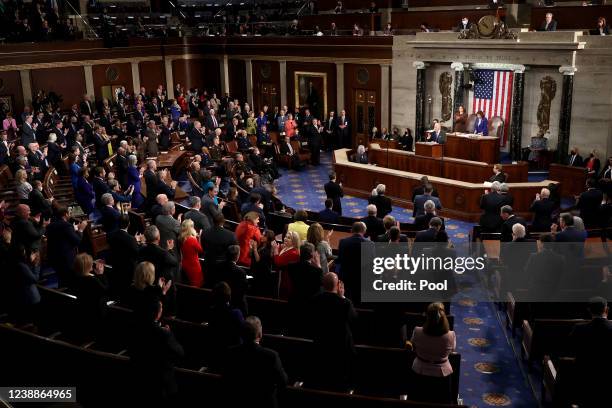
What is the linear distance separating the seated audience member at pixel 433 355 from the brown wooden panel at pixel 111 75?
61.9 ft

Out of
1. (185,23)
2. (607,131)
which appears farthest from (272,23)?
(607,131)

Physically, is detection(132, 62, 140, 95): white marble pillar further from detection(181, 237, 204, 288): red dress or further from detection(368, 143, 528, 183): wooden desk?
detection(181, 237, 204, 288): red dress

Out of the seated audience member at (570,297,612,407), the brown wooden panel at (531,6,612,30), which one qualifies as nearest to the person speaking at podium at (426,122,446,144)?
the brown wooden panel at (531,6,612,30)

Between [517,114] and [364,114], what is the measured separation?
537 centimetres

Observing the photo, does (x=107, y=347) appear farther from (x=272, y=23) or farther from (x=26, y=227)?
(x=272, y=23)

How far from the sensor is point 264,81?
22.6 m

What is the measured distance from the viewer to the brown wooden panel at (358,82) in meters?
19.1

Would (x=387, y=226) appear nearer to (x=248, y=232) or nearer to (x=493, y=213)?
(x=248, y=232)

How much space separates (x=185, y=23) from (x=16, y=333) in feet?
71.0

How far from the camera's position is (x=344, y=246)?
21.0 feet

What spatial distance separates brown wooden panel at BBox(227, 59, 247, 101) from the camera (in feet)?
76.1

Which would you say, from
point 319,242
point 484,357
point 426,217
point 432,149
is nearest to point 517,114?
point 432,149

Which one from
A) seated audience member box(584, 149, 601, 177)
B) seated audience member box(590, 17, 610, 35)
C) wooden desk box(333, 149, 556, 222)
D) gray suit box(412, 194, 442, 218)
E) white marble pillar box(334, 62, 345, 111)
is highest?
seated audience member box(590, 17, 610, 35)

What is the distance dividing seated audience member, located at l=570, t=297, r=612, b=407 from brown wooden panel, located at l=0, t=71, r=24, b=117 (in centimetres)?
1833
